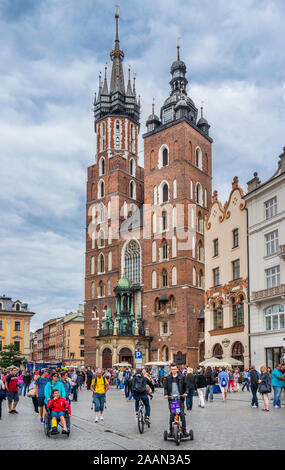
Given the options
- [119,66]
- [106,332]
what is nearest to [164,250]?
[106,332]

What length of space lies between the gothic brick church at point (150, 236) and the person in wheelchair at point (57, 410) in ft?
134

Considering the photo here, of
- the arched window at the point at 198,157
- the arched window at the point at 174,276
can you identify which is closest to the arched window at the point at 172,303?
the arched window at the point at 174,276

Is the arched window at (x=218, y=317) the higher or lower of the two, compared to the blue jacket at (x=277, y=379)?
higher

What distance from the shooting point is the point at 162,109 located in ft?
212

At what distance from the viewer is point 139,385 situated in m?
13.5

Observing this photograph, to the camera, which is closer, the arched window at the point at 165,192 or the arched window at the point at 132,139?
the arched window at the point at 165,192

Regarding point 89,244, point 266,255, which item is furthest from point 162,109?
point 266,255

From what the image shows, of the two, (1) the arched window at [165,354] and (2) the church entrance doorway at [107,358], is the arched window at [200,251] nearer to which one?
(1) the arched window at [165,354]

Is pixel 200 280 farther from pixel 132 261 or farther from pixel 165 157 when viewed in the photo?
pixel 165 157

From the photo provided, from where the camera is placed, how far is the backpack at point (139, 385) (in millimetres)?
13469

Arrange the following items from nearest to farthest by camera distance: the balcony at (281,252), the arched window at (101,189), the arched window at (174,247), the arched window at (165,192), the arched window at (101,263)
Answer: the balcony at (281,252), the arched window at (174,247), the arched window at (165,192), the arched window at (101,263), the arched window at (101,189)

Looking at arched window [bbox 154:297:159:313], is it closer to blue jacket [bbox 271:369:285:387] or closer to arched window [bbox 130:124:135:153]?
arched window [bbox 130:124:135:153]

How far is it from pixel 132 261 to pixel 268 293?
30.0 metres

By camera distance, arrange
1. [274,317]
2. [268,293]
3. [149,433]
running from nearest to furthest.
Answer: [149,433]
[268,293]
[274,317]
